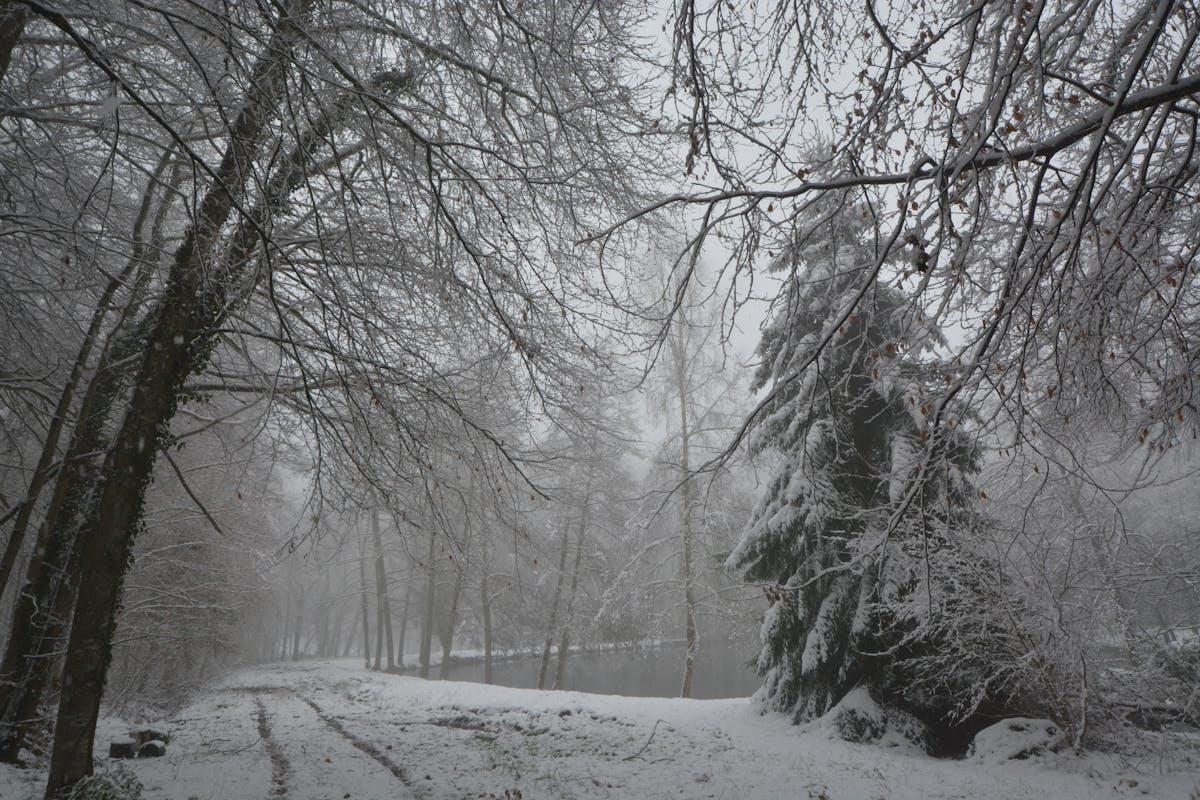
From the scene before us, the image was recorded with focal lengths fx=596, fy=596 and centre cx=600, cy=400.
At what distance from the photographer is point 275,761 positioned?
21.4 feet

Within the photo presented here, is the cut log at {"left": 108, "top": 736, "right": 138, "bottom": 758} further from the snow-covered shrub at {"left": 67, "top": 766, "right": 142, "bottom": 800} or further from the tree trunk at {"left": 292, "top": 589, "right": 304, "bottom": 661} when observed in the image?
the tree trunk at {"left": 292, "top": 589, "right": 304, "bottom": 661}

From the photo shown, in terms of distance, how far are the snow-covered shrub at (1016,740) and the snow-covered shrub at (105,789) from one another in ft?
27.6

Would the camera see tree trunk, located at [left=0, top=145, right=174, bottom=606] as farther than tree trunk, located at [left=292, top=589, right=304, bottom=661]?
No

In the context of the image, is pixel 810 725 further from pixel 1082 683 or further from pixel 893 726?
pixel 1082 683

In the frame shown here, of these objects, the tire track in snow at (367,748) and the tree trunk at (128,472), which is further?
the tire track in snow at (367,748)

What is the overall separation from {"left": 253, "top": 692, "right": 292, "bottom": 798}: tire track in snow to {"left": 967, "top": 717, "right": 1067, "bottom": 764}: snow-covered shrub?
24.6 ft

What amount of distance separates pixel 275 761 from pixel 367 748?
1.15m

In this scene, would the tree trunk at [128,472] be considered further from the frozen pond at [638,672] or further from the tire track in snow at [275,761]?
the frozen pond at [638,672]

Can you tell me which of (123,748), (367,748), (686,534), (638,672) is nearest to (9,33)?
(123,748)

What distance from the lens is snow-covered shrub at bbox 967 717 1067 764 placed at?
682 centimetres

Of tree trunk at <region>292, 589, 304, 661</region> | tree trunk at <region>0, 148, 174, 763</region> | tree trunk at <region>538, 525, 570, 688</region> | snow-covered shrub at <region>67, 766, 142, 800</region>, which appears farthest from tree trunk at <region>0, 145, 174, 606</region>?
tree trunk at <region>292, 589, 304, 661</region>

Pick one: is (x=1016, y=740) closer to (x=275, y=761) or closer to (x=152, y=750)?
(x=275, y=761)

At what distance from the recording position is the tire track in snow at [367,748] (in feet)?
19.4

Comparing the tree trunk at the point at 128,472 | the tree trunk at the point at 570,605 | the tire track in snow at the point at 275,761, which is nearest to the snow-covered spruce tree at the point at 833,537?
the tire track in snow at the point at 275,761
